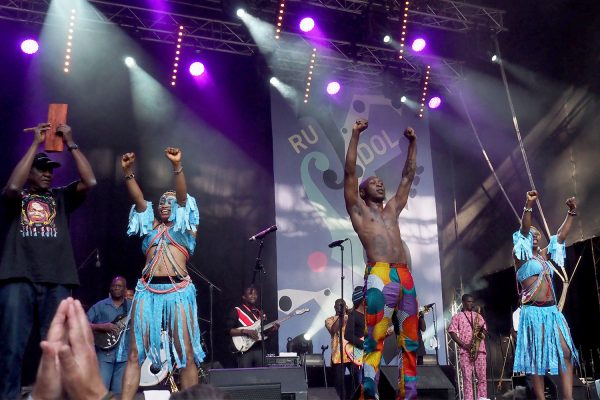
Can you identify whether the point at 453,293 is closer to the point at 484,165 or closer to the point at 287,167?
the point at 484,165

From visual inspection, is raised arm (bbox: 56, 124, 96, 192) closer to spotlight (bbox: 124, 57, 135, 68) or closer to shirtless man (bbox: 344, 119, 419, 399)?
shirtless man (bbox: 344, 119, 419, 399)

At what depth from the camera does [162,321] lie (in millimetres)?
4945

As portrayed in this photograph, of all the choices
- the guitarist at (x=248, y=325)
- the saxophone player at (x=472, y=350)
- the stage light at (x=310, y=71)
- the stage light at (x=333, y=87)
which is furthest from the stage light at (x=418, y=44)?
the guitarist at (x=248, y=325)

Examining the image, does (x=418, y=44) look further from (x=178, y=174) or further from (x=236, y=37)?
(x=178, y=174)

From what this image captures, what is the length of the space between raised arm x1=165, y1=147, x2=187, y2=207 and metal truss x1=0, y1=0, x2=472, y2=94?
6.10m

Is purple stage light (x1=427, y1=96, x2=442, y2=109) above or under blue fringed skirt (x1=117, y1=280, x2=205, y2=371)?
above

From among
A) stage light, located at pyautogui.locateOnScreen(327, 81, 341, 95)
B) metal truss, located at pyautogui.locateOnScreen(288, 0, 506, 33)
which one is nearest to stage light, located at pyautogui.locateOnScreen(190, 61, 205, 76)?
metal truss, located at pyautogui.locateOnScreen(288, 0, 506, 33)

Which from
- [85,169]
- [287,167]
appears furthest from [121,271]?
[85,169]

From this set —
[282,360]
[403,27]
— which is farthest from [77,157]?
[403,27]

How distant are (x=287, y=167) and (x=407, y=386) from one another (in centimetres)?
756

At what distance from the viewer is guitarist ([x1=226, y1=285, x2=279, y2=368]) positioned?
31.2 feet

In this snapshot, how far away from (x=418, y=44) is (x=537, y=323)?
6615 mm

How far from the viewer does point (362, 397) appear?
4.65m

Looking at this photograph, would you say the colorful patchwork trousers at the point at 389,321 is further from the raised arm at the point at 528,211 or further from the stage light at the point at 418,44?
the stage light at the point at 418,44
